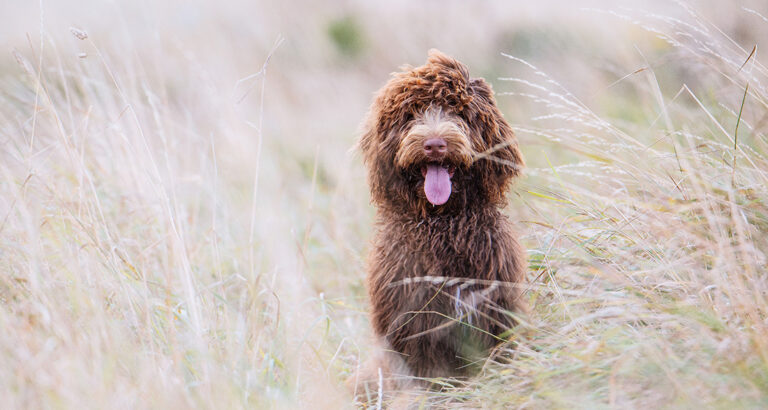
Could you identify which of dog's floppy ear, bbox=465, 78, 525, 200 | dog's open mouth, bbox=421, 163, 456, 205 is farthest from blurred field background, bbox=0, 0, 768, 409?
dog's open mouth, bbox=421, 163, 456, 205

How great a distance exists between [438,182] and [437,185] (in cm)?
2

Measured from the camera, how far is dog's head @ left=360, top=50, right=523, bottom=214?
295 cm

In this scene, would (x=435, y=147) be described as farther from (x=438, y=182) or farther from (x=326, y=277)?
(x=326, y=277)

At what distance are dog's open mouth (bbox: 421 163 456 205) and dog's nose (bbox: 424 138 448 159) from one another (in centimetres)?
11

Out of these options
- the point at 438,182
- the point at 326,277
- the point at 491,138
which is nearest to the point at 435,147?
the point at 438,182

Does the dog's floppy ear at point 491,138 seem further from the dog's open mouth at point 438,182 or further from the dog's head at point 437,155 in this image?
the dog's open mouth at point 438,182

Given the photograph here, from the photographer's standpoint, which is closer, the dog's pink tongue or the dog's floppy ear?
the dog's pink tongue

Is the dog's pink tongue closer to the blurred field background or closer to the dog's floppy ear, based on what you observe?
the dog's floppy ear

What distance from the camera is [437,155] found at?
289 centimetres

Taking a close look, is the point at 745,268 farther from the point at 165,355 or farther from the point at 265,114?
the point at 265,114

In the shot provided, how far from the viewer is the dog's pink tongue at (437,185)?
2.93m

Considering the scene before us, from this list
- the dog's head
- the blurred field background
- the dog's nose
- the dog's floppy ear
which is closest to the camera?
the blurred field background

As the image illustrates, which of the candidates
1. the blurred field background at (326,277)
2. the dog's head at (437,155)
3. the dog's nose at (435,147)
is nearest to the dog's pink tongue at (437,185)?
the dog's head at (437,155)

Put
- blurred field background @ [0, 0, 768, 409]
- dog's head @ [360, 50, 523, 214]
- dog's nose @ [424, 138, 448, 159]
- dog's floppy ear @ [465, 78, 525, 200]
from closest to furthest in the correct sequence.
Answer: blurred field background @ [0, 0, 768, 409], dog's nose @ [424, 138, 448, 159], dog's head @ [360, 50, 523, 214], dog's floppy ear @ [465, 78, 525, 200]
